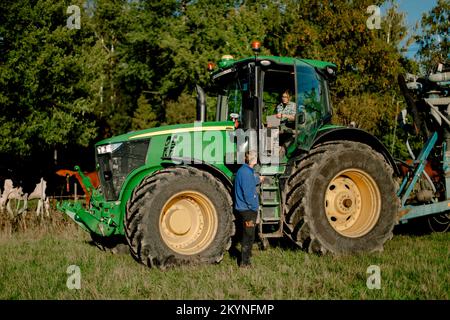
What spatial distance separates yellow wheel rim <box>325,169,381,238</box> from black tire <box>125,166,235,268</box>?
5.79 ft

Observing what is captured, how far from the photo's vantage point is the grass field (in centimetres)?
547

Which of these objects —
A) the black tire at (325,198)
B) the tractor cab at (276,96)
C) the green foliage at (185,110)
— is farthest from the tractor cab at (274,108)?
the green foliage at (185,110)

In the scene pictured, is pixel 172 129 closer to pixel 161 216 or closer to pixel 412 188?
pixel 161 216

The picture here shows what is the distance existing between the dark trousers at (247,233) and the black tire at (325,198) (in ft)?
2.00

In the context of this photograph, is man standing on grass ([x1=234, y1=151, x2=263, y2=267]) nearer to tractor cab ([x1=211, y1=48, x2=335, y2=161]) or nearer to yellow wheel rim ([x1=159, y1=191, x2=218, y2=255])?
yellow wheel rim ([x1=159, y1=191, x2=218, y2=255])

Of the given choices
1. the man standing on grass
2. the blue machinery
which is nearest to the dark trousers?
the man standing on grass

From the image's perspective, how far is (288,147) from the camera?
25.3ft

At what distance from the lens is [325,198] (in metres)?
7.48

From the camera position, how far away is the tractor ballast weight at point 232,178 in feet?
22.4

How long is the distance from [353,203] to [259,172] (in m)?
1.69

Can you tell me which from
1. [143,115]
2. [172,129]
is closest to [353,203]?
[172,129]

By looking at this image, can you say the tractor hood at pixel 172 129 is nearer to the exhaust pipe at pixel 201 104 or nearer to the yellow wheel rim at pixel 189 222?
the exhaust pipe at pixel 201 104
